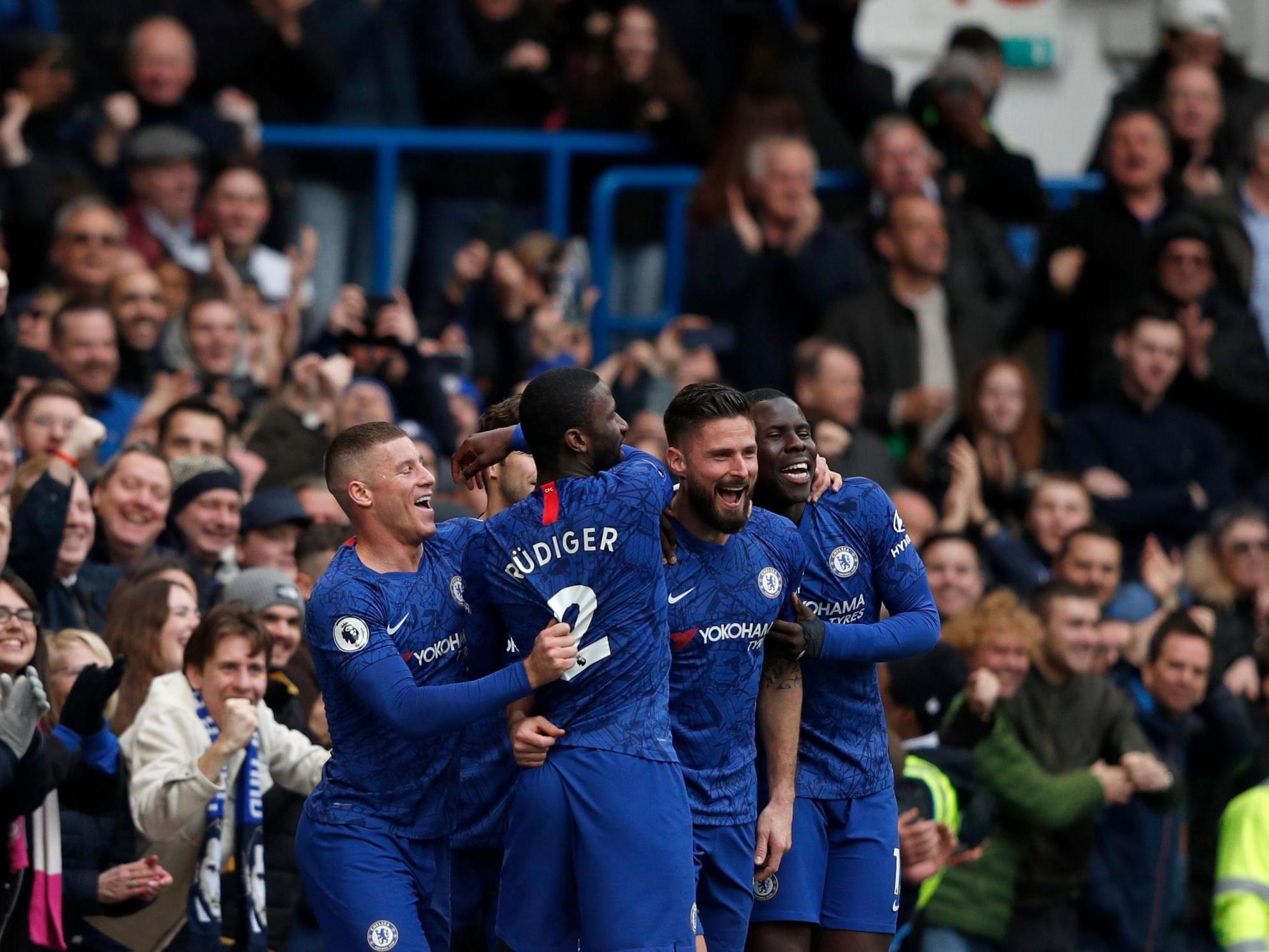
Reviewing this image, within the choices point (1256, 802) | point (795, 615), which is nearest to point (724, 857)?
point (795, 615)

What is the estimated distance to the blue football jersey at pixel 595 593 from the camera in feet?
20.9

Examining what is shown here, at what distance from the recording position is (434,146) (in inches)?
504

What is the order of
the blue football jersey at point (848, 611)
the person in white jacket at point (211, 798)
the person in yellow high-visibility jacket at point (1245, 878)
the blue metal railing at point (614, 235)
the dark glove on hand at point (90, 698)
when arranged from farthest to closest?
the blue metal railing at point (614, 235), the person in yellow high-visibility jacket at point (1245, 878), the person in white jacket at point (211, 798), the dark glove on hand at point (90, 698), the blue football jersey at point (848, 611)

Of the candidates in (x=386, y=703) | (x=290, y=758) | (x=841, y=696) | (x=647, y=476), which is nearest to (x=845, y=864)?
(x=841, y=696)

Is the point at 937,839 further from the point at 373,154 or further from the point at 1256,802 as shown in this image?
the point at 373,154

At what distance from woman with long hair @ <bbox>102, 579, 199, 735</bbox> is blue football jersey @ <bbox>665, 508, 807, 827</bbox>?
198 centimetres

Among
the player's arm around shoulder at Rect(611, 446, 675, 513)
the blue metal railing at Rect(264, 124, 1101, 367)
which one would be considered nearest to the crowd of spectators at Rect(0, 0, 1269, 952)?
the blue metal railing at Rect(264, 124, 1101, 367)

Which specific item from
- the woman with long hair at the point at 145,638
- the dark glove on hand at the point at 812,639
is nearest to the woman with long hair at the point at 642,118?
the woman with long hair at the point at 145,638

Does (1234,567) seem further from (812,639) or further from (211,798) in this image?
(211,798)

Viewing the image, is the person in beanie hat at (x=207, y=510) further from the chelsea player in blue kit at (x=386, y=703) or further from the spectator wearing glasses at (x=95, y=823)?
the chelsea player in blue kit at (x=386, y=703)

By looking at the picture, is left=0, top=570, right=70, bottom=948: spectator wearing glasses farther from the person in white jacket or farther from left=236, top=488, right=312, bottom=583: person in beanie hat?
left=236, top=488, right=312, bottom=583: person in beanie hat

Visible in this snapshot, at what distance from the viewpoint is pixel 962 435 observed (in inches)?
473

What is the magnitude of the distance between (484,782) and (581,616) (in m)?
0.84

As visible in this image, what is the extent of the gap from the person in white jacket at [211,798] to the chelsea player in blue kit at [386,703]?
101 cm
